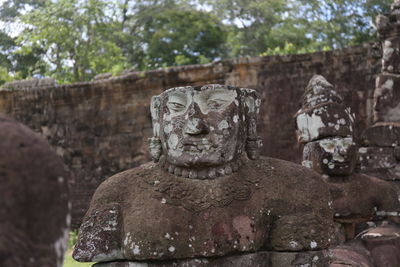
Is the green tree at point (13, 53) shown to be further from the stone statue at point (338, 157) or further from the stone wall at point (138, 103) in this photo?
the stone statue at point (338, 157)

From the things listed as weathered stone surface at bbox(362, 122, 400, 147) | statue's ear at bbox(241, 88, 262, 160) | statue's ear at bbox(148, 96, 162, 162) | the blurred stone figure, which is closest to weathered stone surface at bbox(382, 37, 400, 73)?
weathered stone surface at bbox(362, 122, 400, 147)

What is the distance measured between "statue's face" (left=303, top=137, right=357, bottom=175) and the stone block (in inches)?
78.0

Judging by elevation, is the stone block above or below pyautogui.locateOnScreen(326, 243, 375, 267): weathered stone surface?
Result: above

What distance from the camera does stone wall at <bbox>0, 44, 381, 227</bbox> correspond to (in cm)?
997

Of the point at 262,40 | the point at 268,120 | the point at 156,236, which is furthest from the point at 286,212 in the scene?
the point at 262,40

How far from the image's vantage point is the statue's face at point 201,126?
3.02 meters

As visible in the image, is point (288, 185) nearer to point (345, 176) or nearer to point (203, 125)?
point (203, 125)

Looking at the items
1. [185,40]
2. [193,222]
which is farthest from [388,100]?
[185,40]

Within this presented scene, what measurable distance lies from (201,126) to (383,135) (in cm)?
338

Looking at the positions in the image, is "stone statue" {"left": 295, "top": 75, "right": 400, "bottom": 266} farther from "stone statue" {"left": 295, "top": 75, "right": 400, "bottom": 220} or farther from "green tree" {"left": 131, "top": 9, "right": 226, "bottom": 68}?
"green tree" {"left": 131, "top": 9, "right": 226, "bottom": 68}

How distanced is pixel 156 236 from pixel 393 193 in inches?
96.5

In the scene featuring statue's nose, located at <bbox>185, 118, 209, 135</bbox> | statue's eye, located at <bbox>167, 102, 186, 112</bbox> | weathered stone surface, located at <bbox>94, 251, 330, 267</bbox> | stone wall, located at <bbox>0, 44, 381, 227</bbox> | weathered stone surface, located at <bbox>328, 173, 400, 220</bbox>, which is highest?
statue's eye, located at <bbox>167, 102, 186, 112</bbox>

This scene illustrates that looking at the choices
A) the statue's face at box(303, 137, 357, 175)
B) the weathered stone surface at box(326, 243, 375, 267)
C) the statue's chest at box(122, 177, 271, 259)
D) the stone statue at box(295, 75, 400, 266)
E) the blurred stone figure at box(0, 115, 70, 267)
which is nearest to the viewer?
the blurred stone figure at box(0, 115, 70, 267)

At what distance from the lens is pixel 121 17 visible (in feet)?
72.7
